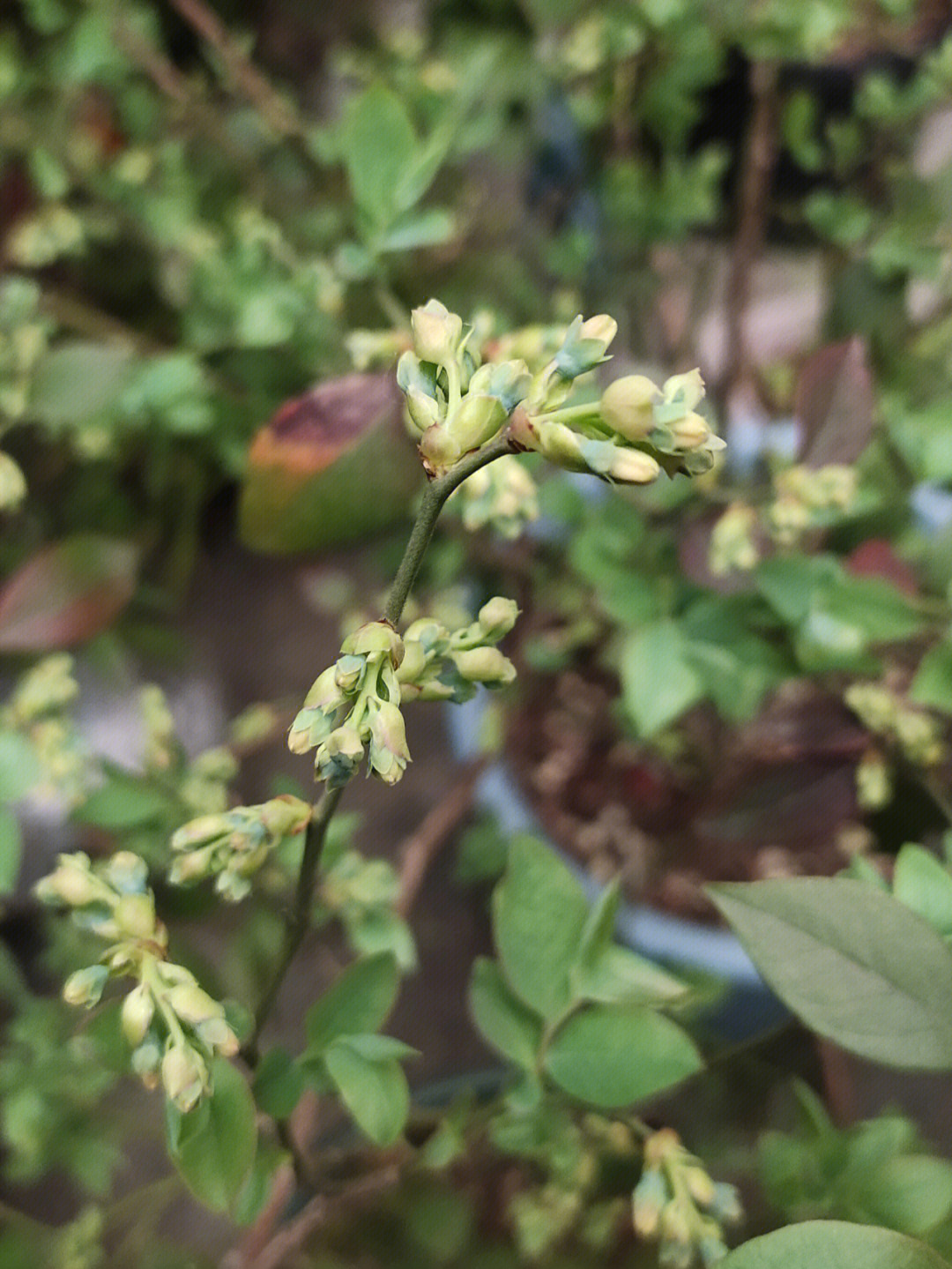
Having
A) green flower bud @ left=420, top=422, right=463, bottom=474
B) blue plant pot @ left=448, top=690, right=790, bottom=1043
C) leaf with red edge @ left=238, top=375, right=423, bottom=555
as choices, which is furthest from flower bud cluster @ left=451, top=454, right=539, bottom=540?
blue plant pot @ left=448, top=690, right=790, bottom=1043

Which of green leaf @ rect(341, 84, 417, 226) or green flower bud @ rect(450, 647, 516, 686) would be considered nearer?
green flower bud @ rect(450, 647, 516, 686)

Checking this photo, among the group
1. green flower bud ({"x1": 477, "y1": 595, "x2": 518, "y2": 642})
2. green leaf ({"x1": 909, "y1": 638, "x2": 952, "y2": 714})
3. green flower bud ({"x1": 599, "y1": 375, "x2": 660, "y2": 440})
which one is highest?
green flower bud ({"x1": 599, "y1": 375, "x2": 660, "y2": 440})

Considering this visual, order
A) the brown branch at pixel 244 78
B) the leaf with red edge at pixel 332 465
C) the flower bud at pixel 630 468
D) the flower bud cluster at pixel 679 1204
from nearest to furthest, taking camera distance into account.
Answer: the flower bud at pixel 630 468, the flower bud cluster at pixel 679 1204, the leaf with red edge at pixel 332 465, the brown branch at pixel 244 78

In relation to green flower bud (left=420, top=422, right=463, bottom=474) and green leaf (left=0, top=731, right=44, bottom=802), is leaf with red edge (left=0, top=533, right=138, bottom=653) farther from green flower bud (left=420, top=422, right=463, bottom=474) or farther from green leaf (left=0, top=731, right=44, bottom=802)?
green flower bud (left=420, top=422, right=463, bottom=474)

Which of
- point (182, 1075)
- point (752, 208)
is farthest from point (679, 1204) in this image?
point (752, 208)

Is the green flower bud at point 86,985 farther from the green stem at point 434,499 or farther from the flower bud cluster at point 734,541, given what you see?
the flower bud cluster at point 734,541

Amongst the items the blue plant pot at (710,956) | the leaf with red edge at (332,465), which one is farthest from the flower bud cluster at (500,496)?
the blue plant pot at (710,956)

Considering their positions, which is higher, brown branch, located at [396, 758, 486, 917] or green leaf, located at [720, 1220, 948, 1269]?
green leaf, located at [720, 1220, 948, 1269]

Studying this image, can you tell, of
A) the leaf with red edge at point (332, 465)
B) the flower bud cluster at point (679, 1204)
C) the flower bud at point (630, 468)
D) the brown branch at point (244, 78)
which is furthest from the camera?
the brown branch at point (244, 78)

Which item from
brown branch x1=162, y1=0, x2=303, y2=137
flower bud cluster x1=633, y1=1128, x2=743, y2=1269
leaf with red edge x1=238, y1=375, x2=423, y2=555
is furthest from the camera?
brown branch x1=162, y1=0, x2=303, y2=137
